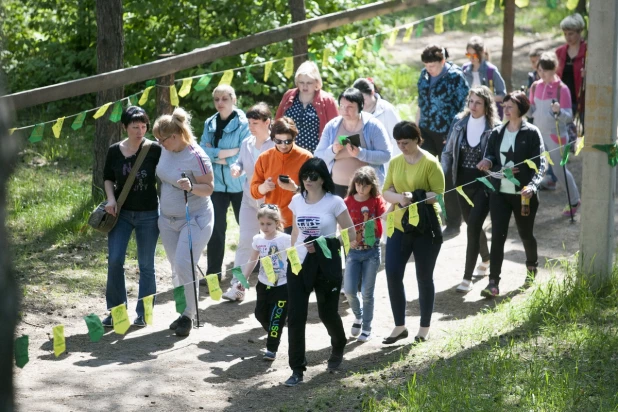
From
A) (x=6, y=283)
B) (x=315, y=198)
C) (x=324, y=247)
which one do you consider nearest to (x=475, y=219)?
(x=315, y=198)

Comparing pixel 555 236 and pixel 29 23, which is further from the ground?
pixel 29 23

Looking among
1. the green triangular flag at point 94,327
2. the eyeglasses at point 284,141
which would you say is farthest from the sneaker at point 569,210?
the green triangular flag at point 94,327

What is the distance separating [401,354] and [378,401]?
1299 millimetres

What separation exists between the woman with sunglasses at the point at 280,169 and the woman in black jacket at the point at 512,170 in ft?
6.22

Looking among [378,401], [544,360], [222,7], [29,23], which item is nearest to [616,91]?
[544,360]

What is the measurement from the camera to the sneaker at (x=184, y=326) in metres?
8.41

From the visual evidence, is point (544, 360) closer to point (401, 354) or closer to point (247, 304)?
point (401, 354)

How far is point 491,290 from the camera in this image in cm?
921

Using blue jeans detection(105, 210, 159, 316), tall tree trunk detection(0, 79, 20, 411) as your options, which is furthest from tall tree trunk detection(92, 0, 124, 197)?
tall tree trunk detection(0, 79, 20, 411)

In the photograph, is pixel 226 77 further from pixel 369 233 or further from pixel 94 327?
pixel 94 327

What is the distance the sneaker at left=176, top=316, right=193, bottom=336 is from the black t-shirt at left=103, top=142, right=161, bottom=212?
3.41ft

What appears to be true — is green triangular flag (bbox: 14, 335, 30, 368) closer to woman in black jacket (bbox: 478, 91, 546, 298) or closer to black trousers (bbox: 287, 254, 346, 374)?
black trousers (bbox: 287, 254, 346, 374)

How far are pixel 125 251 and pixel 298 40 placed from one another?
4.59 metres

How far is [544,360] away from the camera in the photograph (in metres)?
7.00
